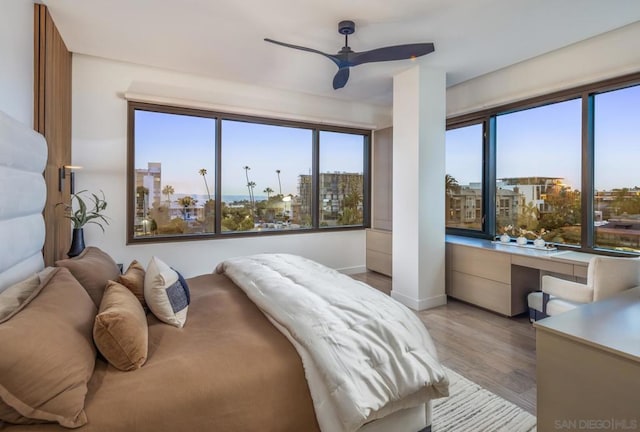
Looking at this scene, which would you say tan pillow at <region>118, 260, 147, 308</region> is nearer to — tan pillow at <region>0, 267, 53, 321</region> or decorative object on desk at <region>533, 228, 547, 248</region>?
tan pillow at <region>0, 267, 53, 321</region>

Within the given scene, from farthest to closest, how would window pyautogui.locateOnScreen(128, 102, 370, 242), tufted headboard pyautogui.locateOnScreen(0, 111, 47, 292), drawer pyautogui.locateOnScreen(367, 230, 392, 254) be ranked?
1. drawer pyautogui.locateOnScreen(367, 230, 392, 254)
2. window pyautogui.locateOnScreen(128, 102, 370, 242)
3. tufted headboard pyautogui.locateOnScreen(0, 111, 47, 292)

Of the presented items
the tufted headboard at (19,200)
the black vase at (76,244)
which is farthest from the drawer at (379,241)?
the tufted headboard at (19,200)

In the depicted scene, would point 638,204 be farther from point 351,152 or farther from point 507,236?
point 351,152

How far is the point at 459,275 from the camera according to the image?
3.93 m

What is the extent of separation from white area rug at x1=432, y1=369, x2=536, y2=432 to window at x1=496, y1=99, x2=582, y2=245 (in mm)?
2206

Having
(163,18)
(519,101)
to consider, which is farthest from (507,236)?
(163,18)

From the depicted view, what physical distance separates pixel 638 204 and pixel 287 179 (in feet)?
13.0

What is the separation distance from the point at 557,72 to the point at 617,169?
1.15m

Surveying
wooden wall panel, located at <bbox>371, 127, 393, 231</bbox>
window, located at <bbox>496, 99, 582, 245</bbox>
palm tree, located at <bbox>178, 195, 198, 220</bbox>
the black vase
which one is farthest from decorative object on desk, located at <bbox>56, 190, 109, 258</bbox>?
window, located at <bbox>496, 99, 582, 245</bbox>

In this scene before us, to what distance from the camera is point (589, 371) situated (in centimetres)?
126

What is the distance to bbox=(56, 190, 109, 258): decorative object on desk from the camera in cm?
302

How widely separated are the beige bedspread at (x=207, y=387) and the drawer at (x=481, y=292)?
2.79m

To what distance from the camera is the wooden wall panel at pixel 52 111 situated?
101 inches

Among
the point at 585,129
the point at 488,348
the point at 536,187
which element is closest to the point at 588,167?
the point at 585,129
